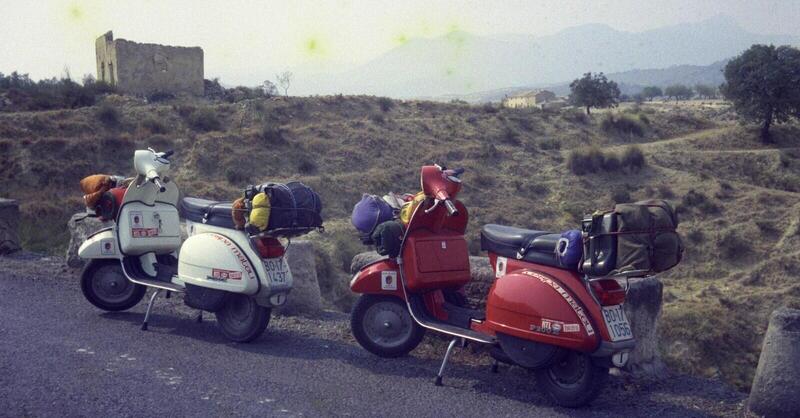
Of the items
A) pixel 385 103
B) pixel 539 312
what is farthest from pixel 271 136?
pixel 539 312

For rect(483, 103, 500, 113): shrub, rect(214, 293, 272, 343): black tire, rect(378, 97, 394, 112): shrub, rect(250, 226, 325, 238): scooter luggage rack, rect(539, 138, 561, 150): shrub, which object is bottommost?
rect(539, 138, 561, 150): shrub

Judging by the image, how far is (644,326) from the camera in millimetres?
6547

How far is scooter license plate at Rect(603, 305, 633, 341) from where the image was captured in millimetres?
5664

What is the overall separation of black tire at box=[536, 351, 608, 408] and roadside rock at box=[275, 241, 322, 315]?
334 centimetres

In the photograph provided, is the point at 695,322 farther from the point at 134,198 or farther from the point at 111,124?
the point at 111,124

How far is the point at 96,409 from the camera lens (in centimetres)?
545

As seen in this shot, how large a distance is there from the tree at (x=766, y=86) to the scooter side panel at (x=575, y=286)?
128 ft

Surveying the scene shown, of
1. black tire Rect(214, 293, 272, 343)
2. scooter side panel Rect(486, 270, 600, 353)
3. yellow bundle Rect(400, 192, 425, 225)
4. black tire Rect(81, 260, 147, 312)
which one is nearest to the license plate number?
black tire Rect(214, 293, 272, 343)

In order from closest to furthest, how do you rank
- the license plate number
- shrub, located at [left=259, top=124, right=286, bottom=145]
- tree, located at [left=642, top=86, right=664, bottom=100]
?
the license plate number → shrub, located at [left=259, top=124, right=286, bottom=145] → tree, located at [left=642, top=86, right=664, bottom=100]

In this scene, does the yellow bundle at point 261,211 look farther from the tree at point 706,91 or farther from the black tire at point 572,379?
the tree at point 706,91

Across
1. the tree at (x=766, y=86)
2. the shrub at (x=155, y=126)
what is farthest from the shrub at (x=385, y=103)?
the tree at (x=766, y=86)

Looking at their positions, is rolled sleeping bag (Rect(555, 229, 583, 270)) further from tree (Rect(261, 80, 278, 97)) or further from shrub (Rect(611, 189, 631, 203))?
tree (Rect(261, 80, 278, 97))

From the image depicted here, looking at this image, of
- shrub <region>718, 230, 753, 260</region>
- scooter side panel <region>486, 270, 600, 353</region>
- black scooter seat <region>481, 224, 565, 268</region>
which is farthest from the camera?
shrub <region>718, 230, 753, 260</region>

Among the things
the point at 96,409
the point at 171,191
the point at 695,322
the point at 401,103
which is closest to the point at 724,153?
the point at 401,103
